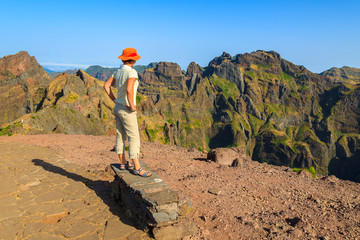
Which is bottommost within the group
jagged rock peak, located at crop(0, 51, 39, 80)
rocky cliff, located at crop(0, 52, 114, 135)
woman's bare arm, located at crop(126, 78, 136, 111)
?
rocky cliff, located at crop(0, 52, 114, 135)

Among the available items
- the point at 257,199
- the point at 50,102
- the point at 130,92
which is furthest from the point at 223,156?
the point at 50,102

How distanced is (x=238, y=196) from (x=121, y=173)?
12.1 ft

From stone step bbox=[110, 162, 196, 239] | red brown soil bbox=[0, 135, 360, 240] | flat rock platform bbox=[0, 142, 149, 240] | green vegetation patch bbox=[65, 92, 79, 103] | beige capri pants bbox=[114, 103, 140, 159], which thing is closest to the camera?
stone step bbox=[110, 162, 196, 239]

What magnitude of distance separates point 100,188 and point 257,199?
4874 mm

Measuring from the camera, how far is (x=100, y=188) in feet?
23.0

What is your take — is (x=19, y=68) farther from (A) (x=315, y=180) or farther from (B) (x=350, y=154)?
(B) (x=350, y=154)

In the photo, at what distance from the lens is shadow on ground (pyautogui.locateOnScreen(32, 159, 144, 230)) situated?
5.25 m

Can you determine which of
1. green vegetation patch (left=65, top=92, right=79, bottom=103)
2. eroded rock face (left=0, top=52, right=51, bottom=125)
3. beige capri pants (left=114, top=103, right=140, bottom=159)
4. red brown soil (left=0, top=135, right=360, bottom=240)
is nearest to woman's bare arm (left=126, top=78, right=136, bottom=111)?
beige capri pants (left=114, top=103, right=140, bottom=159)

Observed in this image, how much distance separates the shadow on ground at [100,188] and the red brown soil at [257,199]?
4.46 feet

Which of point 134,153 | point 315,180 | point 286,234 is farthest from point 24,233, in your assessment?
point 315,180

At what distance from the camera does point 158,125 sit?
86438 mm

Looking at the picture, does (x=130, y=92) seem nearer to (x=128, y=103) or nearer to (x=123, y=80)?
(x=128, y=103)

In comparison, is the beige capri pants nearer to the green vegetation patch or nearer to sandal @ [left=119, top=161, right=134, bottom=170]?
sandal @ [left=119, top=161, right=134, bottom=170]

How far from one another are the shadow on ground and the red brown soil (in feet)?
4.46
